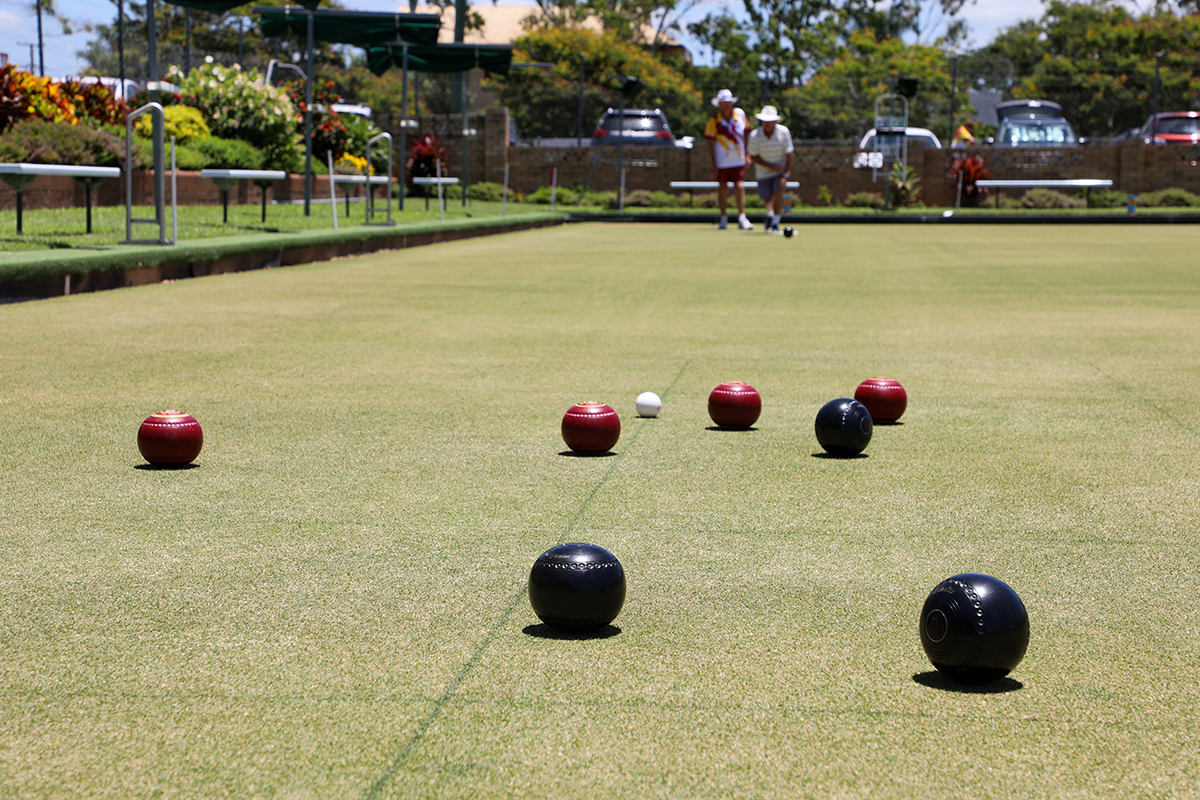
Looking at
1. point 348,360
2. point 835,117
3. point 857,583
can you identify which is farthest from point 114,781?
point 835,117

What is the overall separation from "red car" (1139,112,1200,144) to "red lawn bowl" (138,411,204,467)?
35.9 m

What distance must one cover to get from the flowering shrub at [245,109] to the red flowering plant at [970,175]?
724 inches

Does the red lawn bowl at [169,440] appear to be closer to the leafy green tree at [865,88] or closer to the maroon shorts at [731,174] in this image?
the maroon shorts at [731,174]

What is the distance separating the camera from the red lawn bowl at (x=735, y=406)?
5609mm

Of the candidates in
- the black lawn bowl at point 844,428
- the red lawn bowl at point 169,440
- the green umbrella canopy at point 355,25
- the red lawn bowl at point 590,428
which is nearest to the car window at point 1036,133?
the green umbrella canopy at point 355,25

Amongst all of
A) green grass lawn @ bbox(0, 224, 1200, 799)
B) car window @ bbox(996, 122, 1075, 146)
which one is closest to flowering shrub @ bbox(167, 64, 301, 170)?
green grass lawn @ bbox(0, 224, 1200, 799)

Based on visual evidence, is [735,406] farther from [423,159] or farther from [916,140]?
[916,140]

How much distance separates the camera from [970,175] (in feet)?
111

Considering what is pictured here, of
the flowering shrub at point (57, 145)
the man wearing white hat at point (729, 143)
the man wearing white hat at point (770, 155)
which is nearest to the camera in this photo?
the flowering shrub at point (57, 145)

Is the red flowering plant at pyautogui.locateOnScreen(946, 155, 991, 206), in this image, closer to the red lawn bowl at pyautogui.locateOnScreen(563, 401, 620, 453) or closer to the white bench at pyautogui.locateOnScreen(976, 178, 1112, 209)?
the white bench at pyautogui.locateOnScreen(976, 178, 1112, 209)

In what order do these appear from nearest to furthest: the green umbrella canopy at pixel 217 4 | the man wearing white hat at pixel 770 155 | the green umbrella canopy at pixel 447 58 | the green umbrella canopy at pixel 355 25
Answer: the green umbrella canopy at pixel 217 4
the man wearing white hat at pixel 770 155
the green umbrella canopy at pixel 355 25
the green umbrella canopy at pixel 447 58

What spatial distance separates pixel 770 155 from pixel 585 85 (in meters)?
33.2

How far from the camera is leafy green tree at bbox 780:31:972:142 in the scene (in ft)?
158

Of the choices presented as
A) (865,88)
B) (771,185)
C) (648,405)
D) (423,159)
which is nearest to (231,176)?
(648,405)
